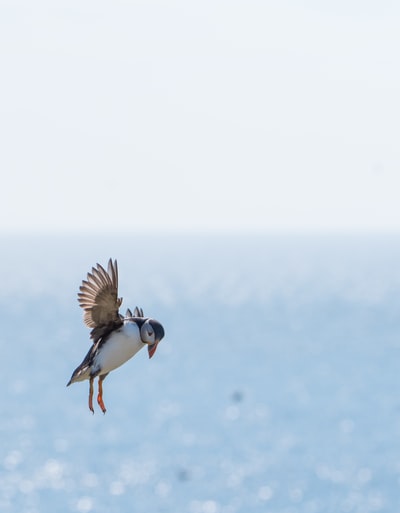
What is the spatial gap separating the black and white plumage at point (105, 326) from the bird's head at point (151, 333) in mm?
56

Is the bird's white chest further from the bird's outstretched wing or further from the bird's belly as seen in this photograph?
the bird's outstretched wing

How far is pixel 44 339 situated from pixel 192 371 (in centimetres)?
4897

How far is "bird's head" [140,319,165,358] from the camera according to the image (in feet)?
34.3

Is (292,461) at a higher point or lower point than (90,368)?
lower

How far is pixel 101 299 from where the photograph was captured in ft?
36.6

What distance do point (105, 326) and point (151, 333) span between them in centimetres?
79

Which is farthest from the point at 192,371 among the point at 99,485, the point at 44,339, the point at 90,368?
the point at 90,368

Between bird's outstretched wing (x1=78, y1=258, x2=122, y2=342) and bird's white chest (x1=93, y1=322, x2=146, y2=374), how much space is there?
21cm

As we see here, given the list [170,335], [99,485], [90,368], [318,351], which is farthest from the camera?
[170,335]

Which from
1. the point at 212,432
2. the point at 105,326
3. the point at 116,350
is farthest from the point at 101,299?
the point at 212,432

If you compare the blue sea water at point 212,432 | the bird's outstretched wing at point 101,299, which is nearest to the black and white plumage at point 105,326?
the bird's outstretched wing at point 101,299

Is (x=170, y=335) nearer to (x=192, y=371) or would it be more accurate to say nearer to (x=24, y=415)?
(x=192, y=371)

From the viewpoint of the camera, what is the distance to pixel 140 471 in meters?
97.6

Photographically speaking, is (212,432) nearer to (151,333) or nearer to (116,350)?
(116,350)
